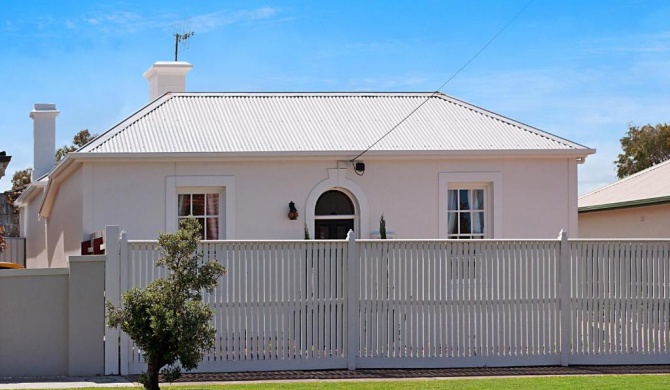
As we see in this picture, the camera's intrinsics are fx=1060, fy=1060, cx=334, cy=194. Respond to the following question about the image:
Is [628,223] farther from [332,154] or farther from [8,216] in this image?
[8,216]

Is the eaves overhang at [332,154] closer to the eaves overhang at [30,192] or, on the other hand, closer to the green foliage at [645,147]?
the eaves overhang at [30,192]

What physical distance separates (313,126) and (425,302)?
6.07m

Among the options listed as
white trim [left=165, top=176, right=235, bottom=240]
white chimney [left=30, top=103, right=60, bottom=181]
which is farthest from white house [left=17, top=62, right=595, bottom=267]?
white chimney [left=30, top=103, right=60, bottom=181]

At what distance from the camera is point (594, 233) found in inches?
1015

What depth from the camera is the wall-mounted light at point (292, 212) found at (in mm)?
17969

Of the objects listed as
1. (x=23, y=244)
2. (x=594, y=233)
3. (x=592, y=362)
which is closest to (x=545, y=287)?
(x=592, y=362)

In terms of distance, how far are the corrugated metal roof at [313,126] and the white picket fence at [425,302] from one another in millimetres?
4269

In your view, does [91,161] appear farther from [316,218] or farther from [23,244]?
[23,244]

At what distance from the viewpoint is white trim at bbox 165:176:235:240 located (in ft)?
58.0

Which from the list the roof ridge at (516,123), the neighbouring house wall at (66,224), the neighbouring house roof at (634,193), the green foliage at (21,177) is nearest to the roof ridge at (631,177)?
the neighbouring house roof at (634,193)

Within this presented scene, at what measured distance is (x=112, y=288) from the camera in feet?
43.5

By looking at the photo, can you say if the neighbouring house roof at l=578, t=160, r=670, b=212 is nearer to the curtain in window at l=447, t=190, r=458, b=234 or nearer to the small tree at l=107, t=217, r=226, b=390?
the curtain in window at l=447, t=190, r=458, b=234

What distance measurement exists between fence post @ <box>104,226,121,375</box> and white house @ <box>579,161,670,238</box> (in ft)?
37.2

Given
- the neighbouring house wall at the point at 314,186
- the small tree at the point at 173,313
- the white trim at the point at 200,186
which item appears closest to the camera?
the small tree at the point at 173,313
